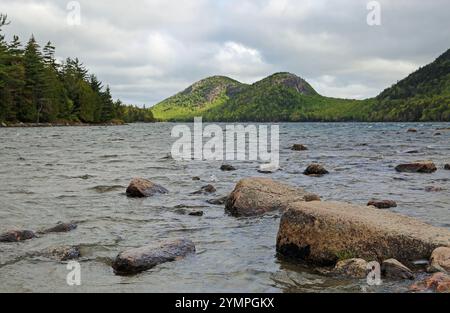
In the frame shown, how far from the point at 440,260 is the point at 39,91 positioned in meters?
→ 97.1

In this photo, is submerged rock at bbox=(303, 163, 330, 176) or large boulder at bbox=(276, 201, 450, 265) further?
submerged rock at bbox=(303, 163, 330, 176)

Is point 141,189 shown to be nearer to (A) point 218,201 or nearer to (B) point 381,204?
(A) point 218,201

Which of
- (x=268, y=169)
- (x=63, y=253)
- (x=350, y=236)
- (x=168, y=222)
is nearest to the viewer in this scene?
(x=350, y=236)

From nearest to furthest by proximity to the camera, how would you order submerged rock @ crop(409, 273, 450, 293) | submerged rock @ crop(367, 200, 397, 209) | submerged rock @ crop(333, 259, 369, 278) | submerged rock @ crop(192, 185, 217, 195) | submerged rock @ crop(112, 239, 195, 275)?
submerged rock @ crop(409, 273, 450, 293) → submerged rock @ crop(333, 259, 369, 278) → submerged rock @ crop(112, 239, 195, 275) → submerged rock @ crop(367, 200, 397, 209) → submerged rock @ crop(192, 185, 217, 195)

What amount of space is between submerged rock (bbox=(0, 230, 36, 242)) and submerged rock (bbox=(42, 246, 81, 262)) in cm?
119

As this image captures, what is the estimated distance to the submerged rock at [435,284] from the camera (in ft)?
18.6

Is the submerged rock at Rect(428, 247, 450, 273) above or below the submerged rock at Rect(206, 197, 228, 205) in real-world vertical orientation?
above

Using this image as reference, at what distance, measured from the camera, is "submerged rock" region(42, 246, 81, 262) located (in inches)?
296

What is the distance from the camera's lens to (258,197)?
37.8ft

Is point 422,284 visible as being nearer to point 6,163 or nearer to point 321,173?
point 321,173

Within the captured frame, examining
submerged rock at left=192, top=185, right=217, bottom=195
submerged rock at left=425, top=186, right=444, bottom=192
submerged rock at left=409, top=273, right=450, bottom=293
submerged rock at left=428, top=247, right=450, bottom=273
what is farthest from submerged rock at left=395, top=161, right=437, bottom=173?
submerged rock at left=409, top=273, right=450, bottom=293

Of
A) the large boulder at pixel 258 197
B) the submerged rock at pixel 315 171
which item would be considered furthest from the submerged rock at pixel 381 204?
the submerged rock at pixel 315 171

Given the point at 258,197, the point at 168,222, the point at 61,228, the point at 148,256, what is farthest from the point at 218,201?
the point at 148,256

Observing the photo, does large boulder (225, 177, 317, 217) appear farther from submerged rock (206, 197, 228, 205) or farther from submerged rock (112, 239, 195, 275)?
submerged rock (112, 239, 195, 275)
